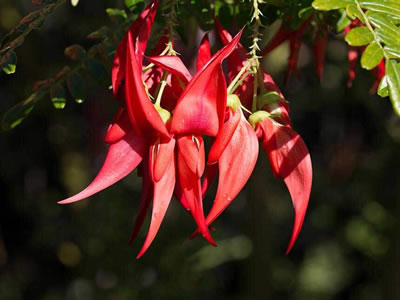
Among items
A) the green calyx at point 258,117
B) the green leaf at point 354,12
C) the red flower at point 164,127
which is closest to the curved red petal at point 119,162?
the red flower at point 164,127

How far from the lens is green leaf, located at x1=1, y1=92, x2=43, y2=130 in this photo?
2.52 ft

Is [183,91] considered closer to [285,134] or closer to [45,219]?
[285,134]

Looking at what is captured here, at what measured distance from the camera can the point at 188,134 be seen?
558 mm

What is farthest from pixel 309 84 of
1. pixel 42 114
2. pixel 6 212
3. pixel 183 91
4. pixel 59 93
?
pixel 183 91

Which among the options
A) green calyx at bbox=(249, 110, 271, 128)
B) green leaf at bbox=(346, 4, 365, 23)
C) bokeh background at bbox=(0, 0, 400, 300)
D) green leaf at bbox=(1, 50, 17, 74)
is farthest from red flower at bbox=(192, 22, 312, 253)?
bokeh background at bbox=(0, 0, 400, 300)

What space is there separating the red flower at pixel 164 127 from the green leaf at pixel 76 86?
19 cm

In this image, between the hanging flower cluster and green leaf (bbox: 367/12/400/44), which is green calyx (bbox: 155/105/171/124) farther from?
→ green leaf (bbox: 367/12/400/44)

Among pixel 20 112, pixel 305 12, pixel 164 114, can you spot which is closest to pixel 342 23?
pixel 305 12

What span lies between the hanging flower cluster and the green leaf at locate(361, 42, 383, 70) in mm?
90

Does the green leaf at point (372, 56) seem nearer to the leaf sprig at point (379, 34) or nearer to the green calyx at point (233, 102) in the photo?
the leaf sprig at point (379, 34)

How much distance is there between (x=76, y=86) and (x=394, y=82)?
39 centimetres

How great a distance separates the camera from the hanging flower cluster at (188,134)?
0.54 meters

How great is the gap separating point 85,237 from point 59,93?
113 cm

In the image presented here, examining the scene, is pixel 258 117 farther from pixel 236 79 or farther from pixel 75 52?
pixel 75 52
